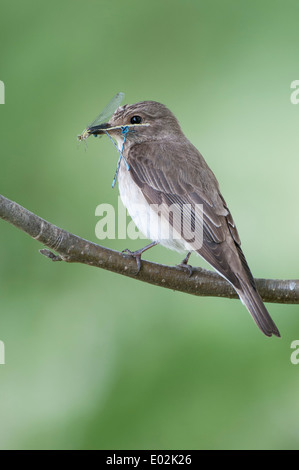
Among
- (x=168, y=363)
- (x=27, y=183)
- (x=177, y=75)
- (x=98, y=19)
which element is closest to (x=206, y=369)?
(x=168, y=363)

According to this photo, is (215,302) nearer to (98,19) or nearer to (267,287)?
(267,287)

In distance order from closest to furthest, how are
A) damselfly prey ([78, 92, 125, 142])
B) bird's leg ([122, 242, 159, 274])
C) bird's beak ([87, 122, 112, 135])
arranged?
bird's leg ([122, 242, 159, 274]), damselfly prey ([78, 92, 125, 142]), bird's beak ([87, 122, 112, 135])

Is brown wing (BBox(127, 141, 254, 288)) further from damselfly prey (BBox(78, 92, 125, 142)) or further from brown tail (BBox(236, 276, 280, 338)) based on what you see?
damselfly prey (BBox(78, 92, 125, 142))

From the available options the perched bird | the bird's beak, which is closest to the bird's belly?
the perched bird

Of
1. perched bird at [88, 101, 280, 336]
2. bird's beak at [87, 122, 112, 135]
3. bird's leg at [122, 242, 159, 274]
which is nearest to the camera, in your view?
bird's leg at [122, 242, 159, 274]

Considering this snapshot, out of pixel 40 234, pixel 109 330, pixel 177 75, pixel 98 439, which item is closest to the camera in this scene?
pixel 40 234

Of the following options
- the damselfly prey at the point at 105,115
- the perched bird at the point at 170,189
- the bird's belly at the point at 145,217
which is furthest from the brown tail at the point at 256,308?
the damselfly prey at the point at 105,115

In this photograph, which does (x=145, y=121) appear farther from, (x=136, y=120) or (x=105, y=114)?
(x=105, y=114)

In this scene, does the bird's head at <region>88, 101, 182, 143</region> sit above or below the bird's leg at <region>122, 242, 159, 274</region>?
above

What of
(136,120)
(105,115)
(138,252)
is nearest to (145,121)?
(136,120)
